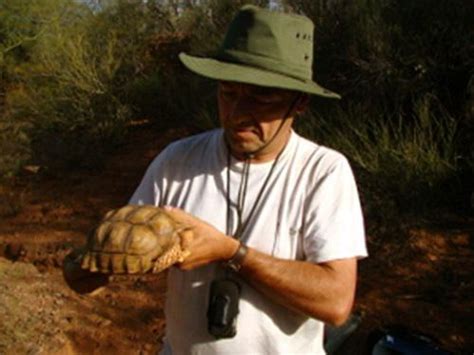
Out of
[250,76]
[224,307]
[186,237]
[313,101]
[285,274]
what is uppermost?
[250,76]

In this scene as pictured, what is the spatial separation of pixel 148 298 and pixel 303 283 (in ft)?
12.5

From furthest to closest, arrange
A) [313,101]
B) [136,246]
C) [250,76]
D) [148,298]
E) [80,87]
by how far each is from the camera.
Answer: [80,87] < [313,101] < [148,298] < [250,76] < [136,246]

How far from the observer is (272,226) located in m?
1.71

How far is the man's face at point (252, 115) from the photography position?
1.76 m

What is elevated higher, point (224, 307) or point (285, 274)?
point (285, 274)

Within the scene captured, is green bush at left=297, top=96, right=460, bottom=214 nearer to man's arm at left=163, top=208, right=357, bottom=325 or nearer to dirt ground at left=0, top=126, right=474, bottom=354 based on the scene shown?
dirt ground at left=0, top=126, right=474, bottom=354

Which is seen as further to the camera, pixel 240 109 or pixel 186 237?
pixel 240 109

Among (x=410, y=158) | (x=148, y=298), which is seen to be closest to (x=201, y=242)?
(x=148, y=298)

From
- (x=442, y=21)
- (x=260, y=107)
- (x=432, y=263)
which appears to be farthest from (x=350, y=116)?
(x=260, y=107)

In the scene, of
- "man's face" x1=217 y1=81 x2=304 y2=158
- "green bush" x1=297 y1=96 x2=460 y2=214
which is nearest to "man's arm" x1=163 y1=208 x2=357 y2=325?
"man's face" x1=217 y1=81 x2=304 y2=158

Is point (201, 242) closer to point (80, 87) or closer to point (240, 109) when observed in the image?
point (240, 109)

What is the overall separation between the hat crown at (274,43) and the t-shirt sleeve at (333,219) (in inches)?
12.4

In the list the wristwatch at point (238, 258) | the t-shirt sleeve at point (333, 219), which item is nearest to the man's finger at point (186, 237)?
Answer: the wristwatch at point (238, 258)

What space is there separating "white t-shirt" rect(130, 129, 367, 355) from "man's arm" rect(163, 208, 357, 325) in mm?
52
